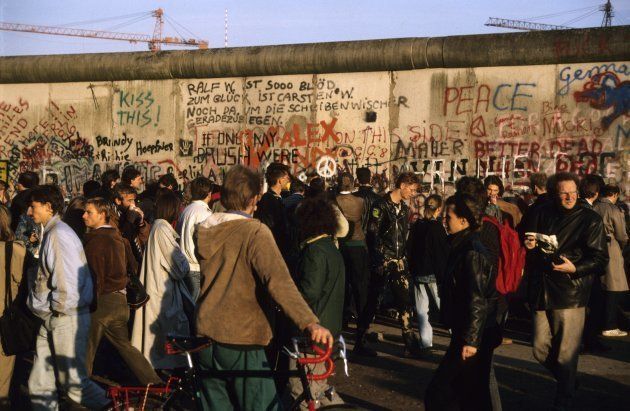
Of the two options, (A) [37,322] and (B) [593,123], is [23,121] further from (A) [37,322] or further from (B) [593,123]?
(A) [37,322]

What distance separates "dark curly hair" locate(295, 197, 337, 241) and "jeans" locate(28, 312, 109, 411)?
70.4 inches

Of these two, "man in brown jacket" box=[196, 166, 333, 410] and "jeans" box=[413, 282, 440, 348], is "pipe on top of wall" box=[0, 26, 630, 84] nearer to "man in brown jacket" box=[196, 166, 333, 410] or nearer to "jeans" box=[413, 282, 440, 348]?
"jeans" box=[413, 282, 440, 348]

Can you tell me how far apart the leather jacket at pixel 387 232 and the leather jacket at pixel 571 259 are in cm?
316

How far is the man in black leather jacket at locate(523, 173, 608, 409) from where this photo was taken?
325 inches

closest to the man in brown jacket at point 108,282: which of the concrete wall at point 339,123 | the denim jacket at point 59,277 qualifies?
the denim jacket at point 59,277

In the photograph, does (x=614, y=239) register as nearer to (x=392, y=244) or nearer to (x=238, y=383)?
(x=392, y=244)

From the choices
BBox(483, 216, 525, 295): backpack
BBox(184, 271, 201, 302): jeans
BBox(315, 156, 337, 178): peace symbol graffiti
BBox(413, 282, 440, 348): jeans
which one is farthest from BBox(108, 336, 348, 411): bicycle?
BBox(315, 156, 337, 178): peace symbol graffiti

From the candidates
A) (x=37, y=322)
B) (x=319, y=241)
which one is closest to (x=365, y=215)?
(x=319, y=241)

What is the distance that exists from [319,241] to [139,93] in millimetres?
12635

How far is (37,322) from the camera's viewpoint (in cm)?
772

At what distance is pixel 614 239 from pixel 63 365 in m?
7.39

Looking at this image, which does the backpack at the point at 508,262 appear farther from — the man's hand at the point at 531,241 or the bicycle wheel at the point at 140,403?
the bicycle wheel at the point at 140,403

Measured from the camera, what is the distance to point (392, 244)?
11500 millimetres

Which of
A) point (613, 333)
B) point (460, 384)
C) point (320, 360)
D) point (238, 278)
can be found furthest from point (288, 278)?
point (613, 333)
